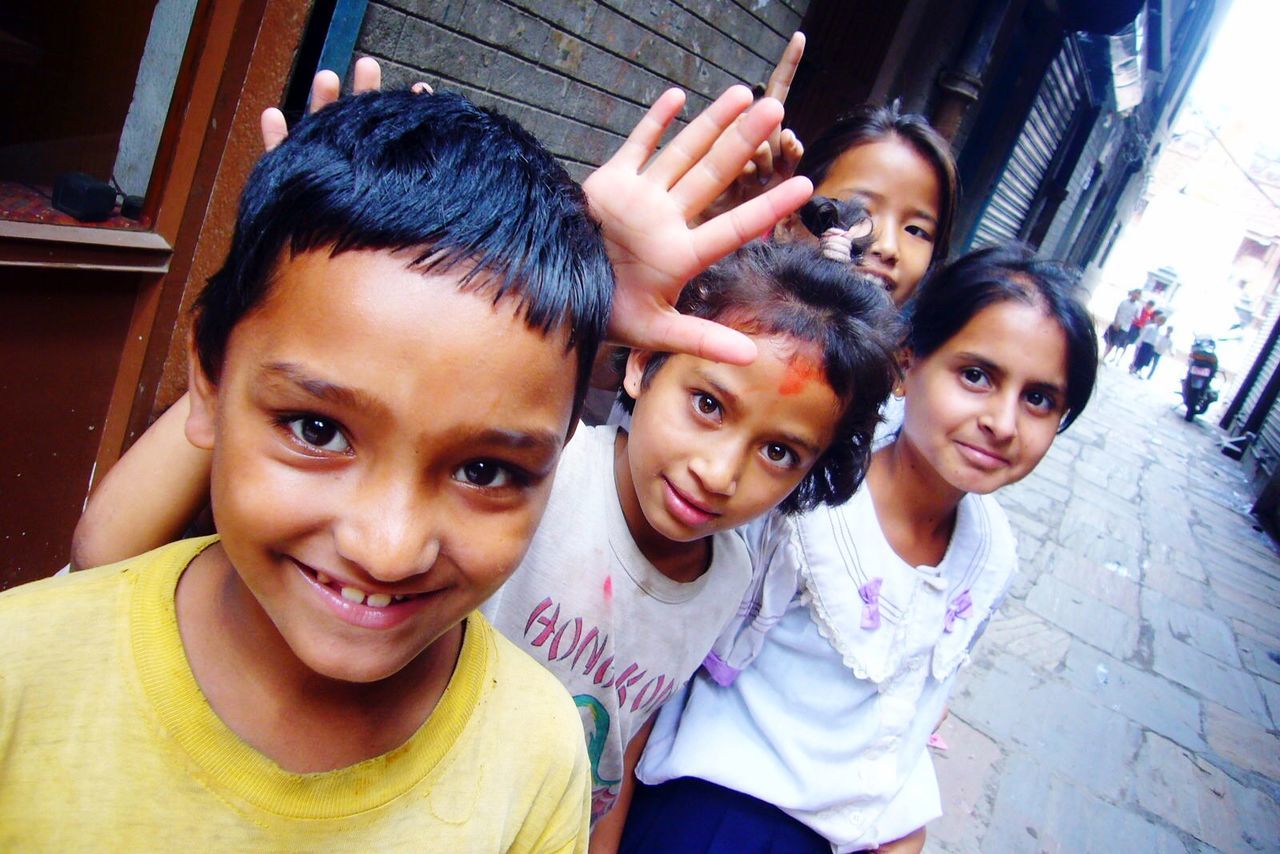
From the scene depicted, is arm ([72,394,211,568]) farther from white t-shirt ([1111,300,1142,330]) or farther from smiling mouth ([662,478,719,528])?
white t-shirt ([1111,300,1142,330])

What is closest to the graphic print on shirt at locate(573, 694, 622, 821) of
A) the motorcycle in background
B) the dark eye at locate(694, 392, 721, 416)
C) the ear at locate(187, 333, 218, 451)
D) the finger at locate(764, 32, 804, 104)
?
the dark eye at locate(694, 392, 721, 416)

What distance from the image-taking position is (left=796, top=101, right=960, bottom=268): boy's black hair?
7.19 feet

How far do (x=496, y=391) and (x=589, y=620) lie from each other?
2.08ft

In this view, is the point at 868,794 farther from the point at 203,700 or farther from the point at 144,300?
the point at 144,300

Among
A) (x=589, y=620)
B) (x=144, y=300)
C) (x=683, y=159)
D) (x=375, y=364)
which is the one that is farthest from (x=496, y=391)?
(x=144, y=300)

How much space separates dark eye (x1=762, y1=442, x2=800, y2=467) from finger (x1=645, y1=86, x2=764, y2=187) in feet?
1.79

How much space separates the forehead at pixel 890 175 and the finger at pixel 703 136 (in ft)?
4.27

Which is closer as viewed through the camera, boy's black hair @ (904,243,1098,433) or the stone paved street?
boy's black hair @ (904,243,1098,433)

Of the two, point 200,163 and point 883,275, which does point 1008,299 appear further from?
point 200,163

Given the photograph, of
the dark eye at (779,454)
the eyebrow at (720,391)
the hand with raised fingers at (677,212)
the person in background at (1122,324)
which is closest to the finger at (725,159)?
the hand with raised fingers at (677,212)

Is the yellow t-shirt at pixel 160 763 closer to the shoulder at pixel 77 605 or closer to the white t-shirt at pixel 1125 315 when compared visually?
the shoulder at pixel 77 605

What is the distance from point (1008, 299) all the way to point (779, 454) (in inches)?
32.5

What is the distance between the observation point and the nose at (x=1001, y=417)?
1.79m

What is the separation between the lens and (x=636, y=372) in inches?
58.9
